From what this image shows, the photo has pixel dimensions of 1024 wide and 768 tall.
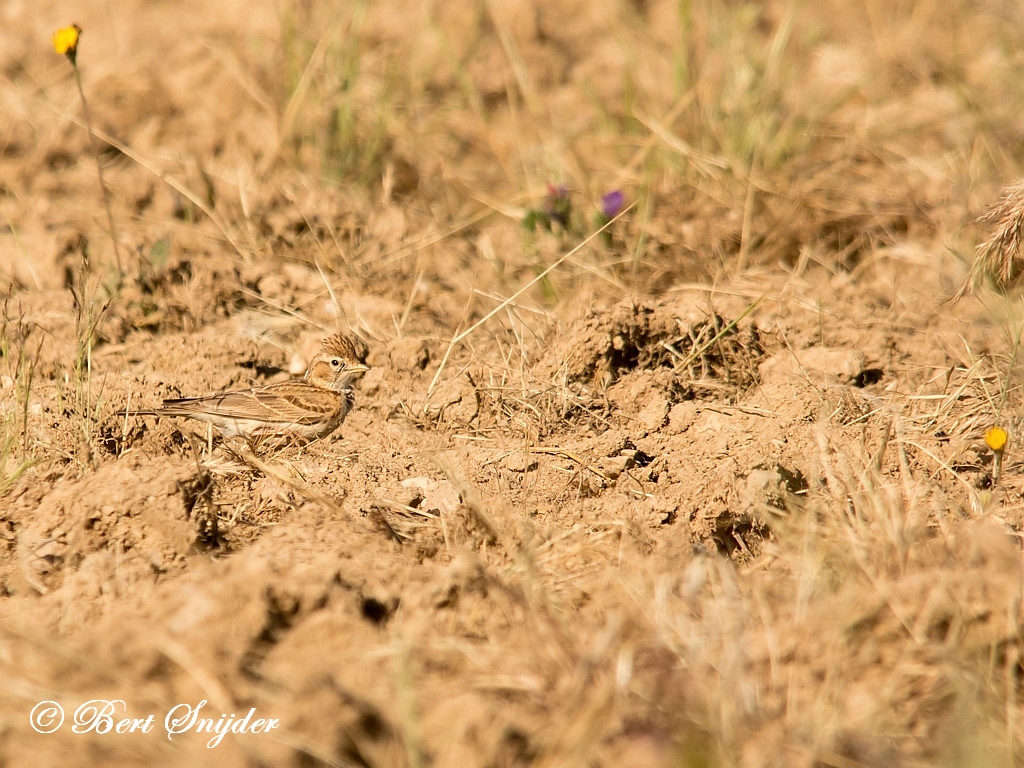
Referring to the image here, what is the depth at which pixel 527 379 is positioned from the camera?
16.2 feet

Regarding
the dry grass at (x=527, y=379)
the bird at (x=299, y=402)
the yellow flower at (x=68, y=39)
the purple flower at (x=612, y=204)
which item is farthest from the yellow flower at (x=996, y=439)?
the yellow flower at (x=68, y=39)

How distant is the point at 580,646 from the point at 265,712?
2.83 ft

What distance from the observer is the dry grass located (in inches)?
115

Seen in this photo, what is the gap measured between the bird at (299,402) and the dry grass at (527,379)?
0.11 m

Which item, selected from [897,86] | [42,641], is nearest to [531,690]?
[42,641]

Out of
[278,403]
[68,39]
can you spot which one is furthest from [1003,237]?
[68,39]

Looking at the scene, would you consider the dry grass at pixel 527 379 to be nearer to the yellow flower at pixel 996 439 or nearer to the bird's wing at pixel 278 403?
the bird's wing at pixel 278 403

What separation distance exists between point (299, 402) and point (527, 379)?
3.75 ft

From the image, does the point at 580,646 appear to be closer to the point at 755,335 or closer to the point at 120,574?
the point at 120,574

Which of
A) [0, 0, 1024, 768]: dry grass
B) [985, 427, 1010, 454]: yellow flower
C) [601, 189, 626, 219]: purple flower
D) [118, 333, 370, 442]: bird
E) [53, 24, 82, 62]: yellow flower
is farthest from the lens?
[601, 189, 626, 219]: purple flower

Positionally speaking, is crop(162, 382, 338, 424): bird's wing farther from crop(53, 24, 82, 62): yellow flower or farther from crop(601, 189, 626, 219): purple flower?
crop(601, 189, 626, 219): purple flower

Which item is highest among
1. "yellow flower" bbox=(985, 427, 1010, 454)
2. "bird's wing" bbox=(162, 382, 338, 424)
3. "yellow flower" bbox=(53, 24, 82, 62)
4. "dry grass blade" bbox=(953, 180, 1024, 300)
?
"yellow flower" bbox=(53, 24, 82, 62)

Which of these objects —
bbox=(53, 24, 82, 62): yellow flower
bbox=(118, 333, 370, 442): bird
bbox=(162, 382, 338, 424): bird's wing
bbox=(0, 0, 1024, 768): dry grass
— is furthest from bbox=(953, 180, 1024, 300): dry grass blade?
bbox=(53, 24, 82, 62): yellow flower

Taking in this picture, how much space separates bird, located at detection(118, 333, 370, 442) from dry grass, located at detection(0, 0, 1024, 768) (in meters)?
0.11
